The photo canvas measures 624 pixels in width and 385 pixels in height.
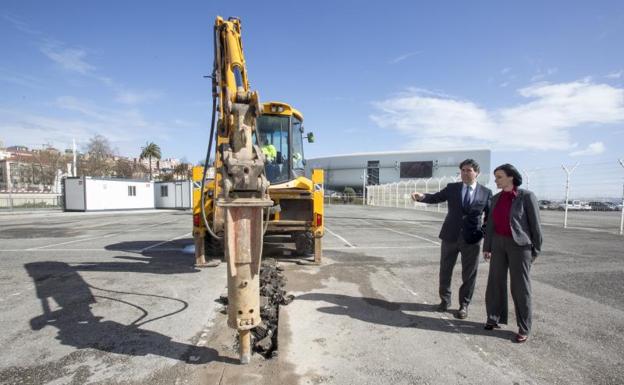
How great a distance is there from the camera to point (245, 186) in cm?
301

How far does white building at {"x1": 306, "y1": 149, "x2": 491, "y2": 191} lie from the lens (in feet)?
193

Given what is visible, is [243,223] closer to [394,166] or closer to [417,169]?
[417,169]

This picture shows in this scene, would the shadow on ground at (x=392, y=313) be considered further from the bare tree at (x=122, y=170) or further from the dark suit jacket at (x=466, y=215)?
the bare tree at (x=122, y=170)

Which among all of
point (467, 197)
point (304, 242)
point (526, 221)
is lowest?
point (304, 242)

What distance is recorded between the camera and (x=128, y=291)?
17.0 feet

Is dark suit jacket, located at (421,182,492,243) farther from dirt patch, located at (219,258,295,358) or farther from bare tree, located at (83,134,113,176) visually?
bare tree, located at (83,134,113,176)

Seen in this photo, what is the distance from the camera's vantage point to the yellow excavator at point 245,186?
9.55 ft

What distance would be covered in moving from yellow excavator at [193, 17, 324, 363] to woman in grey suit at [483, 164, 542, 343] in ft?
8.78

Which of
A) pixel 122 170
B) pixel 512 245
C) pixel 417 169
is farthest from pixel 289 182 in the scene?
pixel 122 170

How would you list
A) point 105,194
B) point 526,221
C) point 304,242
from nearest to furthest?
point 526,221 < point 304,242 < point 105,194

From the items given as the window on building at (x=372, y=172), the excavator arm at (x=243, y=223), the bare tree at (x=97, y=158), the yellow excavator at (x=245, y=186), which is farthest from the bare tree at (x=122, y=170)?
the excavator arm at (x=243, y=223)

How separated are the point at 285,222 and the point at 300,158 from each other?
76.3 inches

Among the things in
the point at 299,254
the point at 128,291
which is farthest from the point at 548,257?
the point at 128,291

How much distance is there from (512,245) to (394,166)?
62.1 meters
